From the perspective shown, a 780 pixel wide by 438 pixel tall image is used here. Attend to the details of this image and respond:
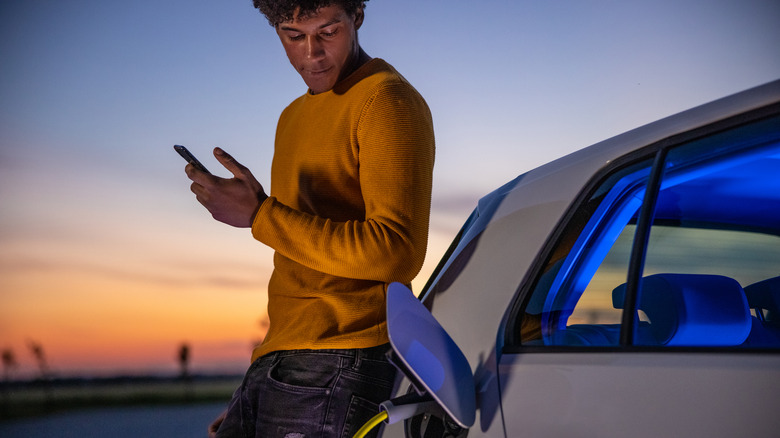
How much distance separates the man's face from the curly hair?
11 mm

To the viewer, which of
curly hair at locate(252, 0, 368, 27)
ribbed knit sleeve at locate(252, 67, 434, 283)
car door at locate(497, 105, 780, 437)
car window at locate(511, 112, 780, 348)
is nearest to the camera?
car door at locate(497, 105, 780, 437)

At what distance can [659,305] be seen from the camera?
1311 mm

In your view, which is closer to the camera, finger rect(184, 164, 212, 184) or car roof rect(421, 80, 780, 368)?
car roof rect(421, 80, 780, 368)

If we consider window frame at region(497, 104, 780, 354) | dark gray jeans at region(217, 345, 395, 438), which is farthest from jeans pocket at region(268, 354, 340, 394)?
window frame at region(497, 104, 780, 354)

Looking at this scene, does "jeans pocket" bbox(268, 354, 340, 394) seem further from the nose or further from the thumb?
the nose

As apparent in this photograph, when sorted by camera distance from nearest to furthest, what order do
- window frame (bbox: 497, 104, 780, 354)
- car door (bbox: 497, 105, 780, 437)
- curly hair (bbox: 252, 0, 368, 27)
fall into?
car door (bbox: 497, 105, 780, 437) < window frame (bbox: 497, 104, 780, 354) < curly hair (bbox: 252, 0, 368, 27)

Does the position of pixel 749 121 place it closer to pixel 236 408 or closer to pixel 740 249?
pixel 740 249

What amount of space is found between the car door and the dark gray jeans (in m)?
0.37

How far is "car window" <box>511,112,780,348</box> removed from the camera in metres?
1.26


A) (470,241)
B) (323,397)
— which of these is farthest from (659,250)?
(323,397)

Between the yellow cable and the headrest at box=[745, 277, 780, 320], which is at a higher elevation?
the headrest at box=[745, 277, 780, 320]

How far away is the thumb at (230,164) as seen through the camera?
168 centimetres

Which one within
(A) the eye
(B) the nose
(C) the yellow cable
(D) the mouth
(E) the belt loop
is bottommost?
(C) the yellow cable

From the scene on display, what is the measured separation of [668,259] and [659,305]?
9cm
